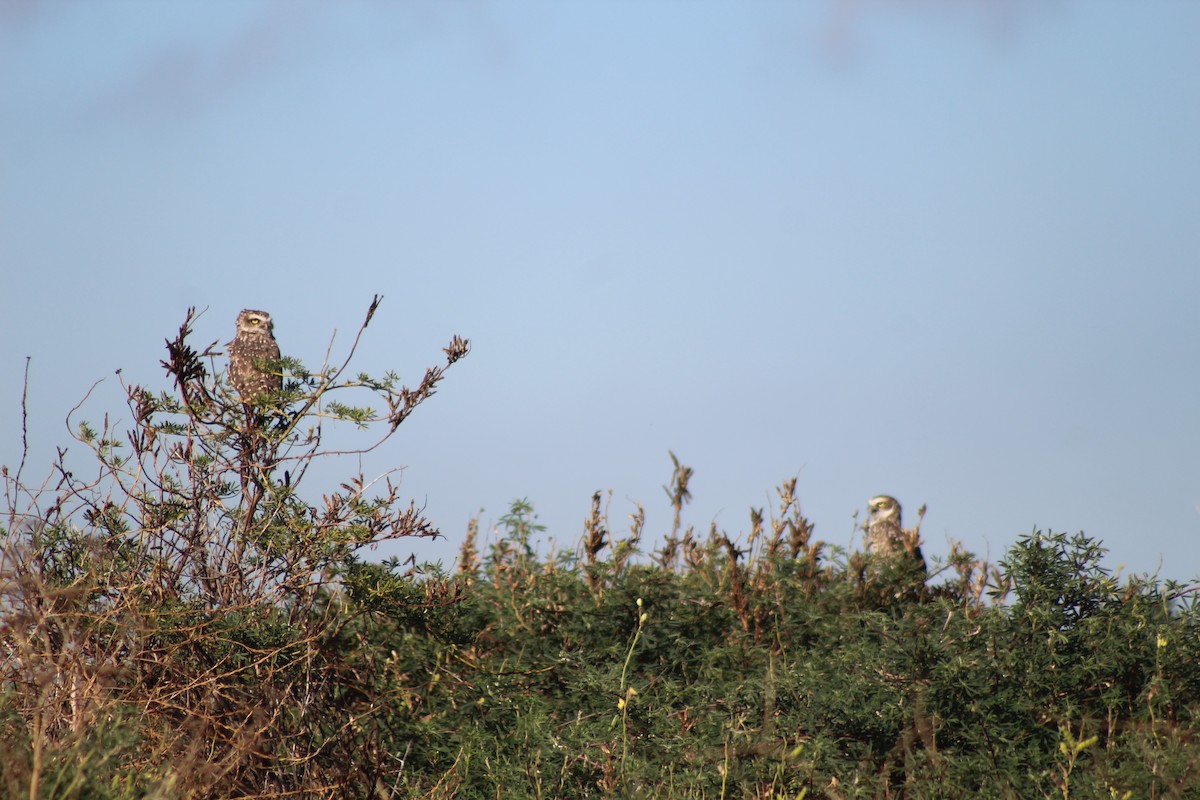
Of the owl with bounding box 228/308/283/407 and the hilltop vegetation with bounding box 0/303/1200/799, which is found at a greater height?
the owl with bounding box 228/308/283/407

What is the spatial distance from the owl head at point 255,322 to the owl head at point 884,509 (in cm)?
622

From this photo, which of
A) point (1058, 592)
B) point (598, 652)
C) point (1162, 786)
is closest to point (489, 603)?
point (598, 652)

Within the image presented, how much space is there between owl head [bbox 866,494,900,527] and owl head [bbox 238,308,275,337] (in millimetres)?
6217

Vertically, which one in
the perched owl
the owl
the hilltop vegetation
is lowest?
the hilltop vegetation

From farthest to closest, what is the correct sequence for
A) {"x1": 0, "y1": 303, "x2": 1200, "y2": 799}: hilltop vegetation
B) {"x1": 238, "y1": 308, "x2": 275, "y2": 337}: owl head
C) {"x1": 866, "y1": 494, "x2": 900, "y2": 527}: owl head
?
{"x1": 866, "y1": 494, "x2": 900, "y2": 527}: owl head, {"x1": 238, "y1": 308, "x2": 275, "y2": 337}: owl head, {"x1": 0, "y1": 303, "x2": 1200, "y2": 799}: hilltop vegetation

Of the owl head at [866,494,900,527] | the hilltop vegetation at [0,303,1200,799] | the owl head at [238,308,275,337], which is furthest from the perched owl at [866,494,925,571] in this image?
the owl head at [238,308,275,337]

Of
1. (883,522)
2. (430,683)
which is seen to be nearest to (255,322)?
(430,683)

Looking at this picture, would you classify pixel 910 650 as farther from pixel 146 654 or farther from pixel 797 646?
pixel 146 654

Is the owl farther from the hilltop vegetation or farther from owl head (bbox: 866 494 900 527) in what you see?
owl head (bbox: 866 494 900 527)

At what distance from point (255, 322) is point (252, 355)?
48 cm

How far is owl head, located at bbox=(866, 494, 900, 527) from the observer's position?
11.0m

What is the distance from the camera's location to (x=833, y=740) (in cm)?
547

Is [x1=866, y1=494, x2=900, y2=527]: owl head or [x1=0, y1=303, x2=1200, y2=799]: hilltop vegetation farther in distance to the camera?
[x1=866, y1=494, x2=900, y2=527]: owl head

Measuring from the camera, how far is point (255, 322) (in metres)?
6.79
